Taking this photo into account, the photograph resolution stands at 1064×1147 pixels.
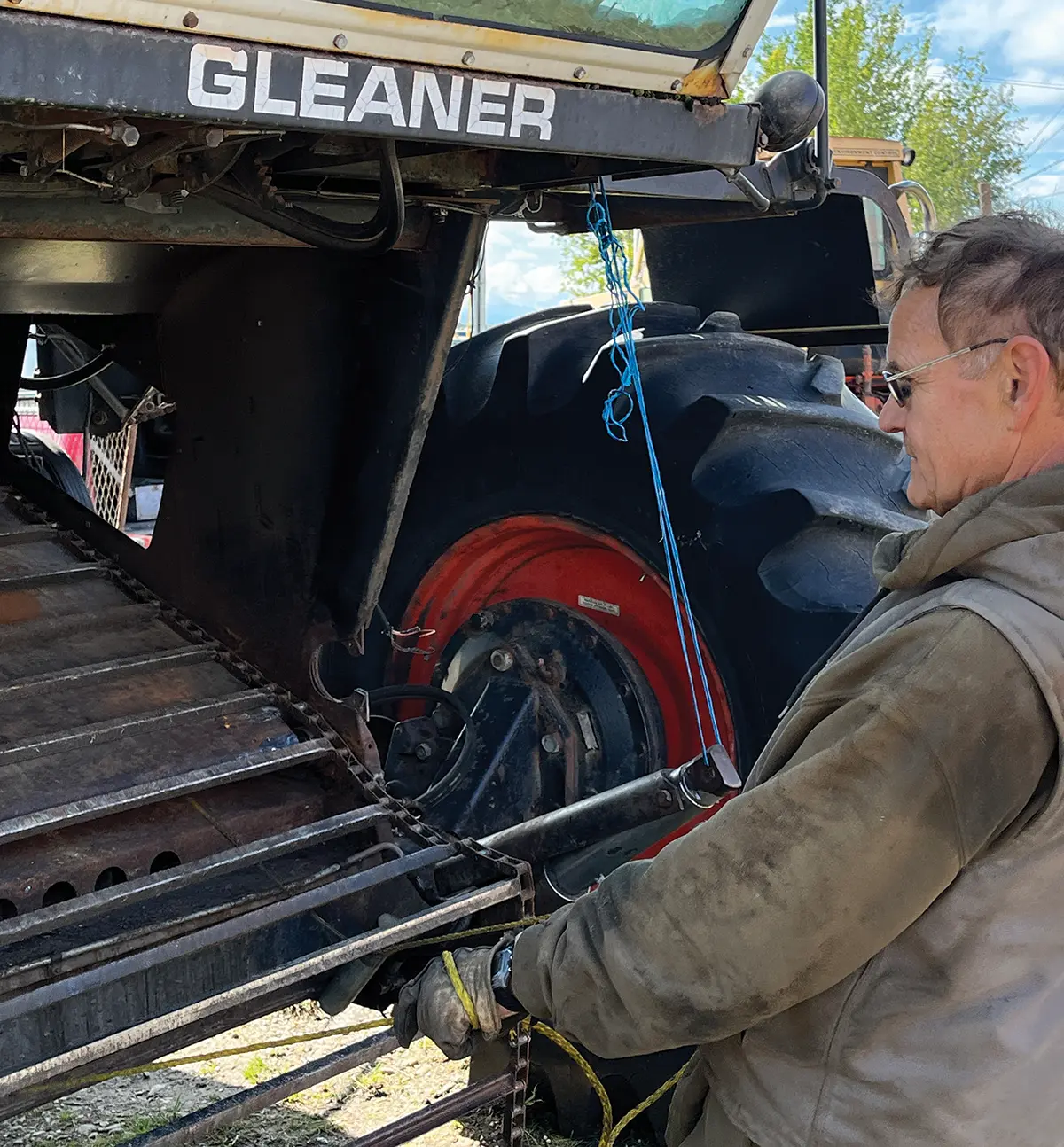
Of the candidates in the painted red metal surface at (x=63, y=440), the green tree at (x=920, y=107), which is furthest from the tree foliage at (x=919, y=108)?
the painted red metal surface at (x=63, y=440)

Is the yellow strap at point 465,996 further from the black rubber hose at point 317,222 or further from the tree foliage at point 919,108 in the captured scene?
the tree foliage at point 919,108

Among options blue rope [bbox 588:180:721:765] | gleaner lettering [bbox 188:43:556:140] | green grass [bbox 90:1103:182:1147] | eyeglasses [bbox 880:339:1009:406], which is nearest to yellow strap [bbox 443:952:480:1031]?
blue rope [bbox 588:180:721:765]

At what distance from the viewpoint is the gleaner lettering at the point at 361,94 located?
154 cm

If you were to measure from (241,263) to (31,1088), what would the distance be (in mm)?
1625

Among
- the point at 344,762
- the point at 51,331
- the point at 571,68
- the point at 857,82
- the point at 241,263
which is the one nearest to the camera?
the point at 571,68

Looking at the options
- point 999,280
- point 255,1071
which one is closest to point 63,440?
point 255,1071

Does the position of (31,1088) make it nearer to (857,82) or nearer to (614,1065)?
(614,1065)

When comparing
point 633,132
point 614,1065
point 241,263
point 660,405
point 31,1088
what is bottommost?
point 614,1065

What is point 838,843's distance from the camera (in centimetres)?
143

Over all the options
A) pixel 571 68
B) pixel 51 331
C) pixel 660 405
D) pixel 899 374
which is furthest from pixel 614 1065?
pixel 51 331

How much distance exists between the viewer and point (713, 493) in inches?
104

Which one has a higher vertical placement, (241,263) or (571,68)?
(571,68)

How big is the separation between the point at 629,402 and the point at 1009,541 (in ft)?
4.64

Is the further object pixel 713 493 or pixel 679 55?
pixel 713 493
